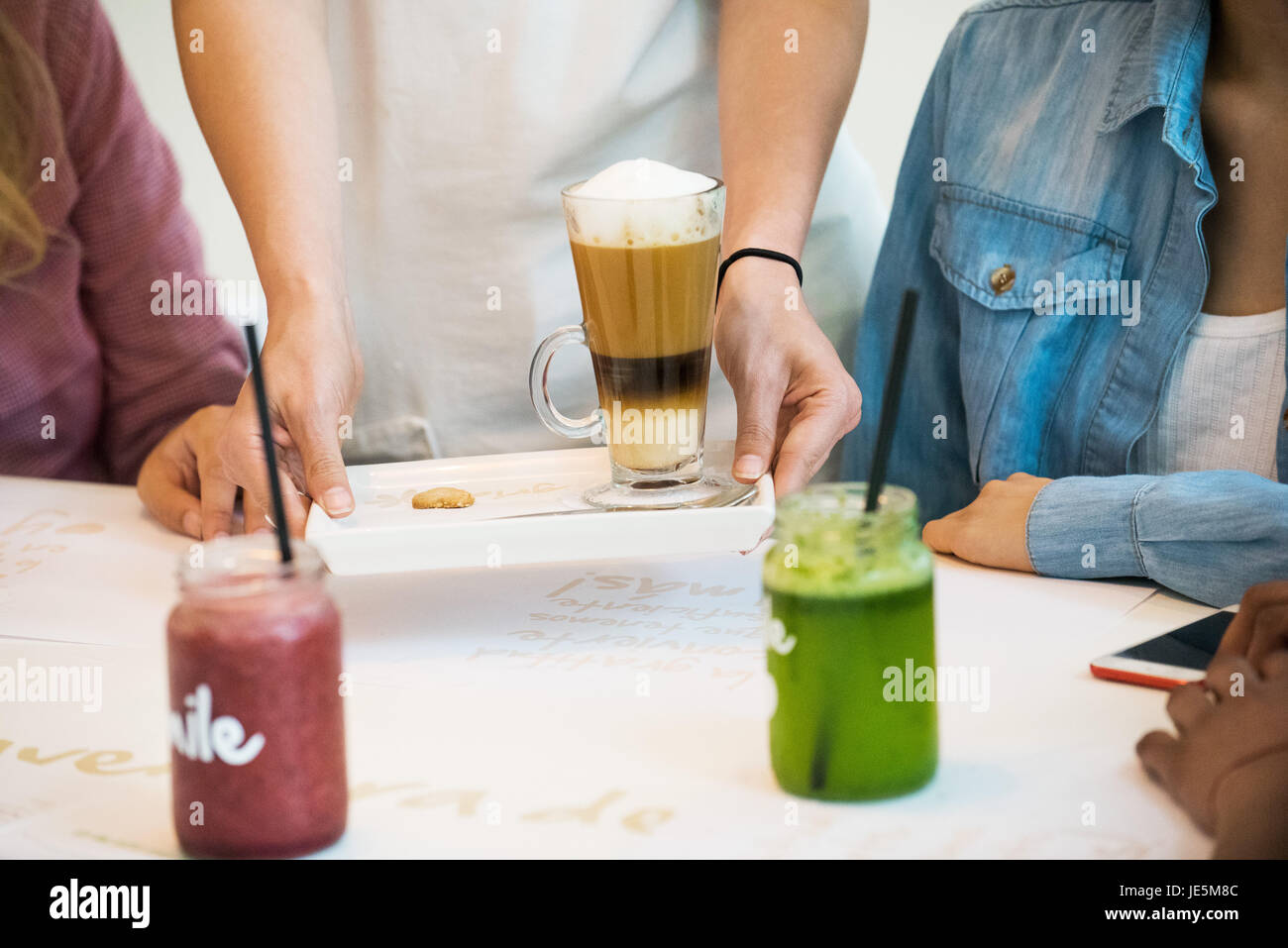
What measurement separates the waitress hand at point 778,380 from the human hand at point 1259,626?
1.37 feet

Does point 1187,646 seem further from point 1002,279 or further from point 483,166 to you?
point 483,166

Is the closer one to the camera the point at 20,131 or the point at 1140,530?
the point at 1140,530

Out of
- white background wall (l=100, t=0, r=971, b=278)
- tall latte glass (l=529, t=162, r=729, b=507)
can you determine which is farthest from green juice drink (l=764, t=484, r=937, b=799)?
white background wall (l=100, t=0, r=971, b=278)

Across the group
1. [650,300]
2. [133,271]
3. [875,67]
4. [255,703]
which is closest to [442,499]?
[650,300]

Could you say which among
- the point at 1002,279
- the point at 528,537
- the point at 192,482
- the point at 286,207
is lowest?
the point at 192,482

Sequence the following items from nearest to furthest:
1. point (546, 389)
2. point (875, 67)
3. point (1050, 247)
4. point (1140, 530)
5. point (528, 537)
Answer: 1. point (528, 537)
2. point (1140, 530)
3. point (546, 389)
4. point (1050, 247)
5. point (875, 67)

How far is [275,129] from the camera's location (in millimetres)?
1288

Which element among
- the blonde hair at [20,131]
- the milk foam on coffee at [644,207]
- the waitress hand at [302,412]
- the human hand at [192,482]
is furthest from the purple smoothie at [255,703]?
the blonde hair at [20,131]

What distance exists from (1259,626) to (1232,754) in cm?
12

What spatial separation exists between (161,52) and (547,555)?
112 inches

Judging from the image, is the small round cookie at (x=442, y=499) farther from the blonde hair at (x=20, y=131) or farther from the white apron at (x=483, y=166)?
the blonde hair at (x=20, y=131)

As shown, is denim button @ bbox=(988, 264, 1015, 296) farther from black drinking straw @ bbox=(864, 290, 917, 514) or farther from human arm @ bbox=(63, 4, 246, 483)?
human arm @ bbox=(63, 4, 246, 483)

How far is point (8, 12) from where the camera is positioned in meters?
1.64
